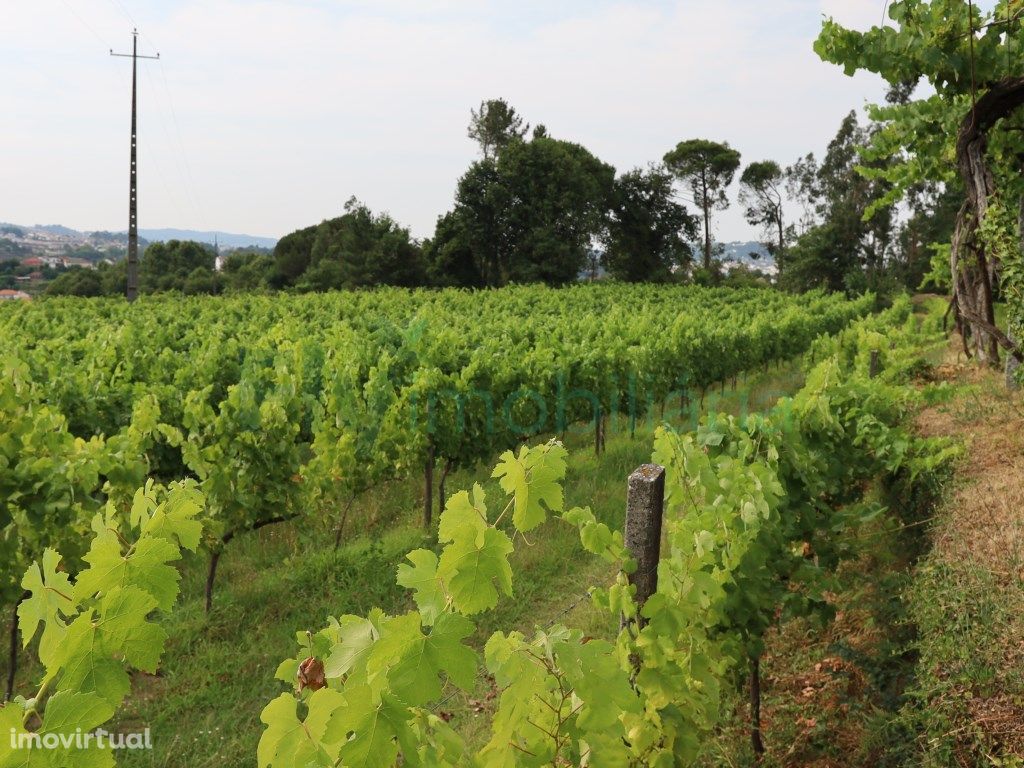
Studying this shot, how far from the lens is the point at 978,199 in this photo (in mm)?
6766

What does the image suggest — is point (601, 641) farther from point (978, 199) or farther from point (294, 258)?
point (294, 258)

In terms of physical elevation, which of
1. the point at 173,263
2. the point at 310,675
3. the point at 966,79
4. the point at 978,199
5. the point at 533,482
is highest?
the point at 173,263

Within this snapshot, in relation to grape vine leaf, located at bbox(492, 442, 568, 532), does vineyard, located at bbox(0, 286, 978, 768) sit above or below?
below

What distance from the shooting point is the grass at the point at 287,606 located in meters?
4.61

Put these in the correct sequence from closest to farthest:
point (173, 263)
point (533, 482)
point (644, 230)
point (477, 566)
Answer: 1. point (477, 566)
2. point (533, 482)
3. point (644, 230)
4. point (173, 263)

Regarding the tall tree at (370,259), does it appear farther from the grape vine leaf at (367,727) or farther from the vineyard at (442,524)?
the grape vine leaf at (367,727)

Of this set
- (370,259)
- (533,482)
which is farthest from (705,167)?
(533,482)

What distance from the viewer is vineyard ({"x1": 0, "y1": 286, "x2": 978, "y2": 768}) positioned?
1.59m

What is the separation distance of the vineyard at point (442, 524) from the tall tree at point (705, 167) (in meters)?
48.4

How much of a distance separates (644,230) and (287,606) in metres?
50.0

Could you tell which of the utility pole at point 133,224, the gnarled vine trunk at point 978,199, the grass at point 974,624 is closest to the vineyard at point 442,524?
the grass at point 974,624

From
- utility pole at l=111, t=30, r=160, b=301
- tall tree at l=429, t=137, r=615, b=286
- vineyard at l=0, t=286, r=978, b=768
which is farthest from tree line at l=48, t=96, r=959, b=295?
vineyard at l=0, t=286, r=978, b=768

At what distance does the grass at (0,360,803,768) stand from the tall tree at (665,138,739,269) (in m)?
52.9

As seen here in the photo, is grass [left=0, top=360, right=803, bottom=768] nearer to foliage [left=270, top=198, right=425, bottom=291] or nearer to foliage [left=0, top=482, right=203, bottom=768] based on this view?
foliage [left=0, top=482, right=203, bottom=768]
